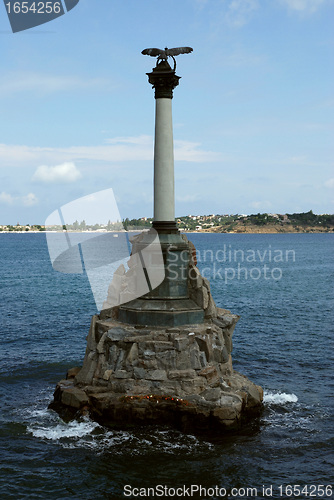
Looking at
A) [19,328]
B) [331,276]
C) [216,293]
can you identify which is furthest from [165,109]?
[331,276]

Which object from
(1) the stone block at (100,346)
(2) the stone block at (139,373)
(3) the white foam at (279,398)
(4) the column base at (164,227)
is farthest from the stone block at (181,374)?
(4) the column base at (164,227)

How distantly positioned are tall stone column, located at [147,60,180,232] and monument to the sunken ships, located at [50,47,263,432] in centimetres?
3

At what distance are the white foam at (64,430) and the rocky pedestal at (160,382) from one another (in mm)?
408

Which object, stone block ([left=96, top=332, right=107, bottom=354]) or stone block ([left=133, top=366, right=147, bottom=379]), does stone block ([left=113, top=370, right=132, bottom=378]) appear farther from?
stone block ([left=96, top=332, right=107, bottom=354])

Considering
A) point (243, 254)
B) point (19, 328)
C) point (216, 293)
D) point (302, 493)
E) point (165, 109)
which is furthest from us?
point (243, 254)

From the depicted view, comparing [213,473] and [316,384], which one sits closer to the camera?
[213,473]

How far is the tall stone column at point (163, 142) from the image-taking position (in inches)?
743

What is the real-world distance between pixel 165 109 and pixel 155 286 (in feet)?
20.0

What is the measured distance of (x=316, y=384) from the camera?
829 inches

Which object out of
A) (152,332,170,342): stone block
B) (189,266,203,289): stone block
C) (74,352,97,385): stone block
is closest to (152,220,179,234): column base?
(189,266,203,289): stone block

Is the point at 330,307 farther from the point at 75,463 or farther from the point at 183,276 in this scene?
the point at 75,463

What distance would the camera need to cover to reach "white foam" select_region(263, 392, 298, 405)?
19.0 metres

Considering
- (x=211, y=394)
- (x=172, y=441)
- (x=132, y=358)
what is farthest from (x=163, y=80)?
(x=172, y=441)

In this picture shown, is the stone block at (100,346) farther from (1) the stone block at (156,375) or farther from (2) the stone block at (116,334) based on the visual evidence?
(1) the stone block at (156,375)
